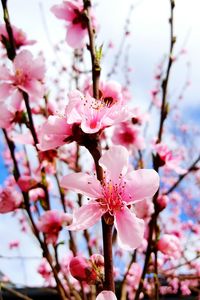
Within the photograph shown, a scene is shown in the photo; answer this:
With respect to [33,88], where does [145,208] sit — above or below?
below

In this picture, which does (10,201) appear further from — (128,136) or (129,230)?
(128,136)

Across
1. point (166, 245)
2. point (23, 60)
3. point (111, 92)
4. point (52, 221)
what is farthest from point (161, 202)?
point (23, 60)

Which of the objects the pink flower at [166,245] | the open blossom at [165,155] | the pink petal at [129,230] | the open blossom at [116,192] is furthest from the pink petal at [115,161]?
the pink flower at [166,245]

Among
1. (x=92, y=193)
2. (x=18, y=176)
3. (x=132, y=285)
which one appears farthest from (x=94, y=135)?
(x=132, y=285)

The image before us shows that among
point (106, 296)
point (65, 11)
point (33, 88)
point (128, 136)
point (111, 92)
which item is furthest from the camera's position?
point (128, 136)

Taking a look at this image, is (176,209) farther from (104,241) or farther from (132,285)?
(104,241)

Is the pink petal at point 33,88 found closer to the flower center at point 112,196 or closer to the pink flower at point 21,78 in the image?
the pink flower at point 21,78

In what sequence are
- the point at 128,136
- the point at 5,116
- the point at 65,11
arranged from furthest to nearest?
Result: 1. the point at 128,136
2. the point at 65,11
3. the point at 5,116
